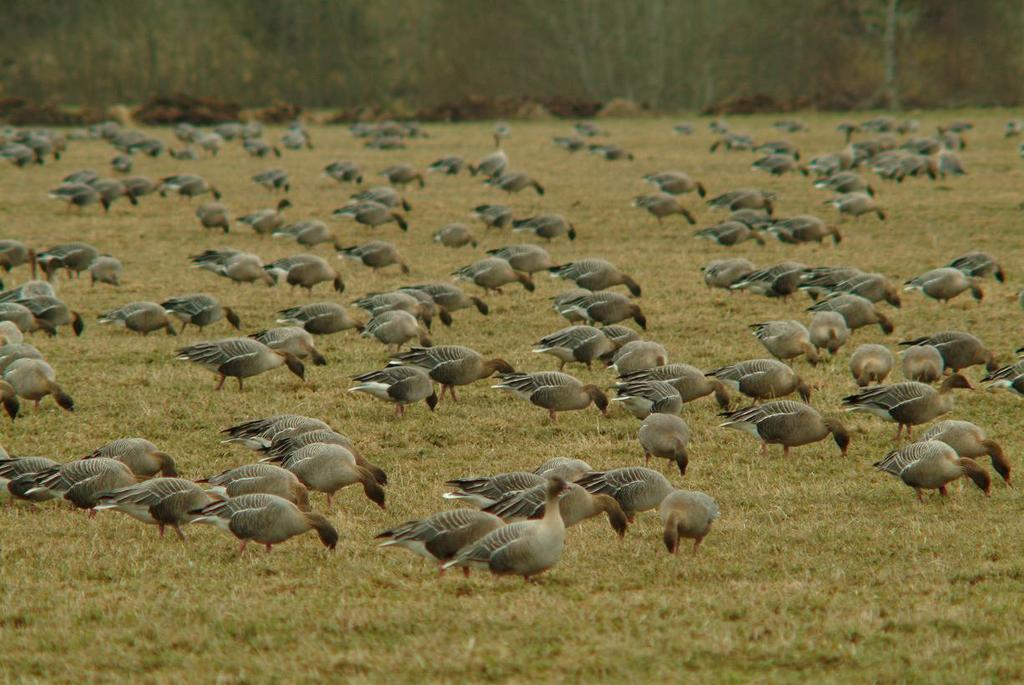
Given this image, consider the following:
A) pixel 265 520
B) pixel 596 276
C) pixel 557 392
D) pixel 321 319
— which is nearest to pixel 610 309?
pixel 596 276

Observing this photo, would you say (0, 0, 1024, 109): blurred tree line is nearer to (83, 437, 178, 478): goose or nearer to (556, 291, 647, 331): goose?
(556, 291, 647, 331): goose

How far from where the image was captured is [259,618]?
766cm

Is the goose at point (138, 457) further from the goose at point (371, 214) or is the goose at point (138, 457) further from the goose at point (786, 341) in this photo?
the goose at point (371, 214)

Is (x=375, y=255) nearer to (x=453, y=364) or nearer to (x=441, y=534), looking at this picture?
(x=453, y=364)

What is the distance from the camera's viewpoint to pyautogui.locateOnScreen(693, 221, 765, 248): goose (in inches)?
925

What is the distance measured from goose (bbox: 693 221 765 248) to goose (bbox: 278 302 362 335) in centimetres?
918

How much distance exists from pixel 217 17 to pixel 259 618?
78693 millimetres

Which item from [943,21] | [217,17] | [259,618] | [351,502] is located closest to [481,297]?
[351,502]

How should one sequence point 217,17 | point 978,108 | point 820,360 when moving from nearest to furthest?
point 820,360, point 978,108, point 217,17

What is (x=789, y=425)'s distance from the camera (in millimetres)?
11594

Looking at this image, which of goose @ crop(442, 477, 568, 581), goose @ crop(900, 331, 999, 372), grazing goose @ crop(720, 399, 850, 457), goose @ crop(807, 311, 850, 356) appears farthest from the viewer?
goose @ crop(807, 311, 850, 356)

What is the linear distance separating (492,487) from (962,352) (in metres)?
7.18

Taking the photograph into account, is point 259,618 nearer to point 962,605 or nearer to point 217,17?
point 962,605

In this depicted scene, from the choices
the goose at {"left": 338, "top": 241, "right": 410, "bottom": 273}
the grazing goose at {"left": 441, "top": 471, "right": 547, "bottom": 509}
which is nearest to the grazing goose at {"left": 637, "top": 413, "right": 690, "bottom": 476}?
the grazing goose at {"left": 441, "top": 471, "right": 547, "bottom": 509}
